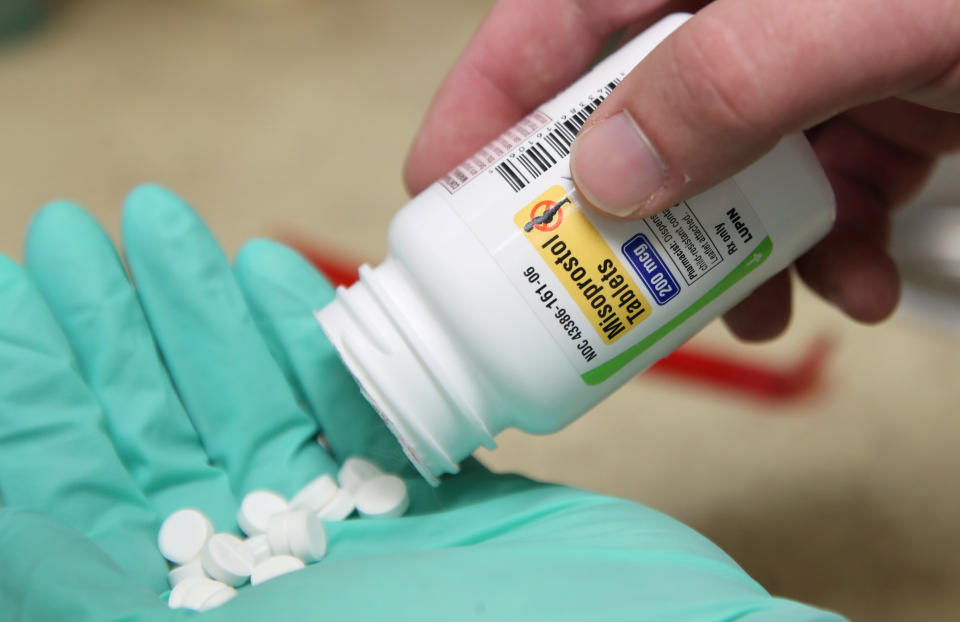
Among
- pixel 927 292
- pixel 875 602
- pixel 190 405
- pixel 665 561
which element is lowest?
pixel 875 602

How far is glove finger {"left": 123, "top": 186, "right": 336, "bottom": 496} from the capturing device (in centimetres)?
71

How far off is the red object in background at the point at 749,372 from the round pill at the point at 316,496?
520 mm

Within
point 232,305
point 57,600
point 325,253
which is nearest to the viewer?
point 57,600

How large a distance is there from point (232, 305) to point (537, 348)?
336 millimetres

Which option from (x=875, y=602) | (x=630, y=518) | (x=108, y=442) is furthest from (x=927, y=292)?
(x=108, y=442)

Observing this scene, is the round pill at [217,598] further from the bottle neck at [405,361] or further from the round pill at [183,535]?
the bottle neck at [405,361]

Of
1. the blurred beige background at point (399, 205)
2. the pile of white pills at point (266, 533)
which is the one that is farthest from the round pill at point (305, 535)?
the blurred beige background at point (399, 205)

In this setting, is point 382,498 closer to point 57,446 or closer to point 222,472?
point 222,472

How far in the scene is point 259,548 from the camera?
65 centimetres

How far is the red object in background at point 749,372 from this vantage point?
105 centimetres

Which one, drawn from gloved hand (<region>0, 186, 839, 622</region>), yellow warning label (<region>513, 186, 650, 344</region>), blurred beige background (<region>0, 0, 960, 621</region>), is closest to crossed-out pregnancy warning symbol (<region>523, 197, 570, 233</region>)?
yellow warning label (<region>513, 186, 650, 344</region>)

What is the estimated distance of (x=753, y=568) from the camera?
0.87 m

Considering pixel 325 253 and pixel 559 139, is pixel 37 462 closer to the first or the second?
pixel 559 139

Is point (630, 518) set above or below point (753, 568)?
above
